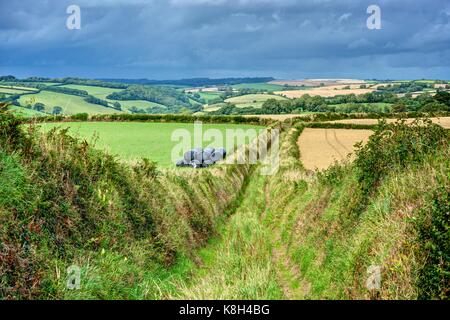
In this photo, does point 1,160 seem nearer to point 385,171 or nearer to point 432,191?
point 432,191

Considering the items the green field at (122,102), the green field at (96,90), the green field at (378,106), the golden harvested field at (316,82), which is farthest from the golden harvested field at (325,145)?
the golden harvested field at (316,82)

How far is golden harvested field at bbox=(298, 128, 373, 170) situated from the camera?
37053 mm

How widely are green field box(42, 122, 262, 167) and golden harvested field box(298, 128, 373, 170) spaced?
35.1 ft

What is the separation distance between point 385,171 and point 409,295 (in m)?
5.07

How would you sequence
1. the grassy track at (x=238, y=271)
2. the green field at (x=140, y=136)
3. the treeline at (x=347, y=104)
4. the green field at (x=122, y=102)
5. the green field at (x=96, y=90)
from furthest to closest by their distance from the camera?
the green field at (x=96, y=90) < the green field at (x=122, y=102) < the treeline at (x=347, y=104) < the green field at (x=140, y=136) < the grassy track at (x=238, y=271)

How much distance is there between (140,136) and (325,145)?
1989 cm

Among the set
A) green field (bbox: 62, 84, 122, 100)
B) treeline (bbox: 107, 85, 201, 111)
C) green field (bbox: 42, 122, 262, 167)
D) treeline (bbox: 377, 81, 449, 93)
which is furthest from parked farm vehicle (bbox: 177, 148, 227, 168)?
treeline (bbox: 377, 81, 449, 93)

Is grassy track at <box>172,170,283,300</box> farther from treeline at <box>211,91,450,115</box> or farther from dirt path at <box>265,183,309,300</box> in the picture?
treeline at <box>211,91,450,115</box>

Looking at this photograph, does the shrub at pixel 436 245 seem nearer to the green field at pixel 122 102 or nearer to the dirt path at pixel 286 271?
the dirt path at pixel 286 271

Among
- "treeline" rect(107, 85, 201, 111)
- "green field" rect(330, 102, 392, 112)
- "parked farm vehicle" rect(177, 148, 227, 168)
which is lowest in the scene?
"parked farm vehicle" rect(177, 148, 227, 168)

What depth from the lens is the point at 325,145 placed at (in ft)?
150

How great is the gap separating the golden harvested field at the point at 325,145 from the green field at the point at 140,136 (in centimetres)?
1071

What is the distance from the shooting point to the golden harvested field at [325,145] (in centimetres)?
3705
